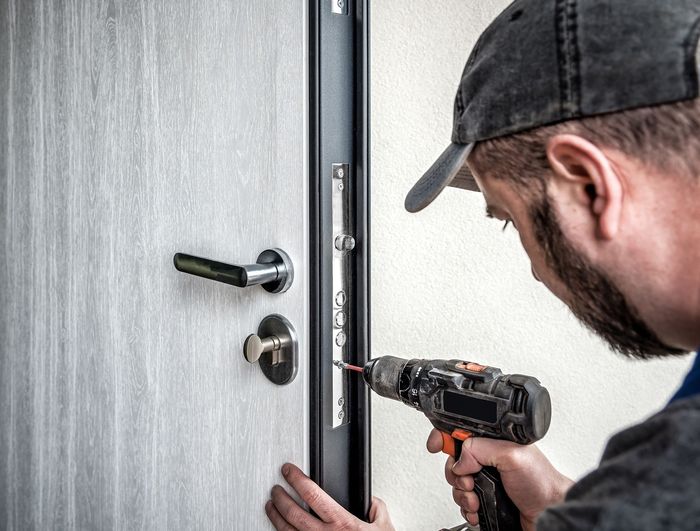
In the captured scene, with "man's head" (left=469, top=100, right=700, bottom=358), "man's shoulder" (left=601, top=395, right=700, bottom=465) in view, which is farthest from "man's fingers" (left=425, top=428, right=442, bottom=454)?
"man's shoulder" (left=601, top=395, right=700, bottom=465)

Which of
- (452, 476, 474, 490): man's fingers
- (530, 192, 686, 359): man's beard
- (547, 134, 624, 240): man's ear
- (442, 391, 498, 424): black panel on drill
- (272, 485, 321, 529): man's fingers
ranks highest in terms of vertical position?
(547, 134, 624, 240): man's ear

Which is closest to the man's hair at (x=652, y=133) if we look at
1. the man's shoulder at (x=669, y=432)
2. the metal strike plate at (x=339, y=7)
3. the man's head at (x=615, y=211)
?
the man's head at (x=615, y=211)

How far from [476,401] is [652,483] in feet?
1.20

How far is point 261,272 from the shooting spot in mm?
750

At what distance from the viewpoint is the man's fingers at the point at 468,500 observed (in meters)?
0.86

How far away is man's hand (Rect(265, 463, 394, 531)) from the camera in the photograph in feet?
2.57

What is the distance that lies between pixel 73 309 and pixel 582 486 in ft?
3.49

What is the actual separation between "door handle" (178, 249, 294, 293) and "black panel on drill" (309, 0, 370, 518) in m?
0.04

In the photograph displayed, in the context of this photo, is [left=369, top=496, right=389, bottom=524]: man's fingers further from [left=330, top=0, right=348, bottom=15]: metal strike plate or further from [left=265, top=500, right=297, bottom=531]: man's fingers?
[left=330, top=0, right=348, bottom=15]: metal strike plate

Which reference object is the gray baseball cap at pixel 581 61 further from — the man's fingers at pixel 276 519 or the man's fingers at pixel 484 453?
the man's fingers at pixel 276 519

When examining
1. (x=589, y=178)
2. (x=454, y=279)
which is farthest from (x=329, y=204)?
(x=454, y=279)

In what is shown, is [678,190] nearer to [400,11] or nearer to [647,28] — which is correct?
[647,28]

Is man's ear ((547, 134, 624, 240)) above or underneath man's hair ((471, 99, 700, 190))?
underneath

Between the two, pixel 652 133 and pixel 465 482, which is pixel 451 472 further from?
pixel 652 133
